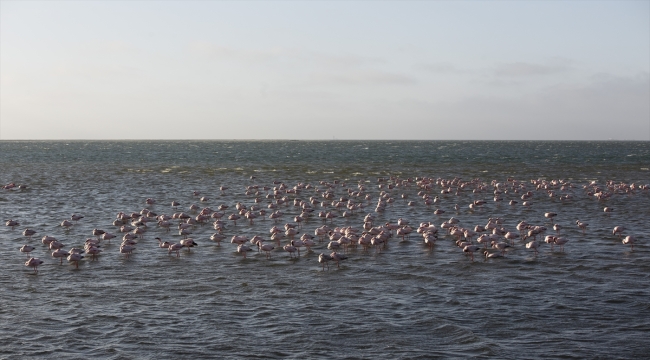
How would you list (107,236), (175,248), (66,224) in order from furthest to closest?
(66,224) < (107,236) < (175,248)

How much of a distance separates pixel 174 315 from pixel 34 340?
2937mm

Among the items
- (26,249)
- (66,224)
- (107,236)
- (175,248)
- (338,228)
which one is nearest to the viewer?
(26,249)

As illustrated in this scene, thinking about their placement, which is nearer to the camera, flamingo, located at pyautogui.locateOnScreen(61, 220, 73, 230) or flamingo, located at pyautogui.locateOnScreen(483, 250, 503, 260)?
flamingo, located at pyautogui.locateOnScreen(483, 250, 503, 260)

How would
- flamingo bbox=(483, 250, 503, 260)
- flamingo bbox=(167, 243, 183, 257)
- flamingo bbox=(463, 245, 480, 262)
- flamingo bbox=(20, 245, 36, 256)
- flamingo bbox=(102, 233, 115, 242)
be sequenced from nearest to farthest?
flamingo bbox=(463, 245, 480, 262), flamingo bbox=(483, 250, 503, 260), flamingo bbox=(20, 245, 36, 256), flamingo bbox=(167, 243, 183, 257), flamingo bbox=(102, 233, 115, 242)

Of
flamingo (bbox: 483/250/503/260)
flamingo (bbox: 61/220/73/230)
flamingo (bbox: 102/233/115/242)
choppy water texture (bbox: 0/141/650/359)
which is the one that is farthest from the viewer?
flamingo (bbox: 61/220/73/230)

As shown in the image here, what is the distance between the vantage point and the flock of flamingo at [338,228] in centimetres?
2244

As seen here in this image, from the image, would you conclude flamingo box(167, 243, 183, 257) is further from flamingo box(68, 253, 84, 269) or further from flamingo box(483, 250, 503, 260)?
flamingo box(483, 250, 503, 260)

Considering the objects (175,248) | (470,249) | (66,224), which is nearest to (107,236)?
(175,248)

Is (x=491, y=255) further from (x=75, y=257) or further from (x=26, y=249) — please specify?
(x=26, y=249)

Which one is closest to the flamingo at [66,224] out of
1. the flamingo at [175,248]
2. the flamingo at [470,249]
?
the flamingo at [175,248]

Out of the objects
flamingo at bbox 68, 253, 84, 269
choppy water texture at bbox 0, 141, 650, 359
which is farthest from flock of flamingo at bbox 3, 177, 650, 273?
choppy water texture at bbox 0, 141, 650, 359

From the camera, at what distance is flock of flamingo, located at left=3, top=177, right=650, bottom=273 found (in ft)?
73.6

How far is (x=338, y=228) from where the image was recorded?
83.2 ft

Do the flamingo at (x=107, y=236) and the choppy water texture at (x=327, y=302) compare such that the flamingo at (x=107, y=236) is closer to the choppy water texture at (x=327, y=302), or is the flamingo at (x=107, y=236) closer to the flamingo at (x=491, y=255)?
the choppy water texture at (x=327, y=302)
